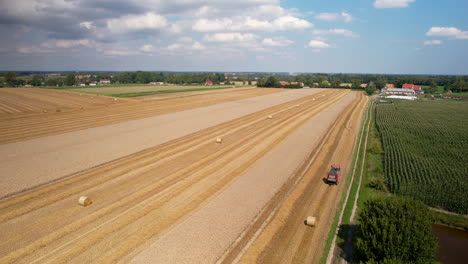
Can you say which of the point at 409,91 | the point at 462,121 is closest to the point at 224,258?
the point at 462,121

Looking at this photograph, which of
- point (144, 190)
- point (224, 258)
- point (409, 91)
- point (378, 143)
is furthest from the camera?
point (409, 91)

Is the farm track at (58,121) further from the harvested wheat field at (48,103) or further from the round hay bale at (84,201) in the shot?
the round hay bale at (84,201)

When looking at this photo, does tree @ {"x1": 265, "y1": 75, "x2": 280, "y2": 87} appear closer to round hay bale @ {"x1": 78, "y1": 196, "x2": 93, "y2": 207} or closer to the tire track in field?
the tire track in field

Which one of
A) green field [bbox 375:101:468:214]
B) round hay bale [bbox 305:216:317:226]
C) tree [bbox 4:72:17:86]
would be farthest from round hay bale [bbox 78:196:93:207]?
tree [bbox 4:72:17:86]

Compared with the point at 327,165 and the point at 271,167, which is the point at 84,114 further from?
the point at 327,165

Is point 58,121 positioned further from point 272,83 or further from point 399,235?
point 272,83
